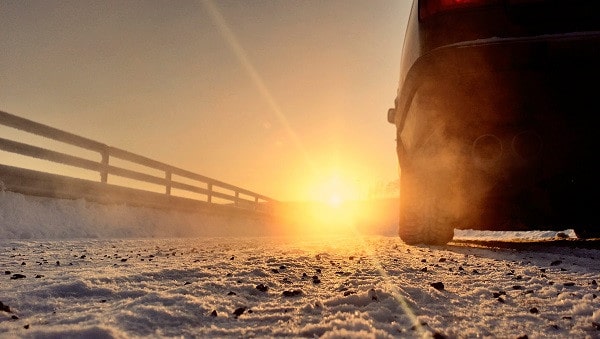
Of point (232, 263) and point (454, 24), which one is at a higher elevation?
point (454, 24)

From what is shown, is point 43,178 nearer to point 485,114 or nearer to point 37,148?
point 37,148

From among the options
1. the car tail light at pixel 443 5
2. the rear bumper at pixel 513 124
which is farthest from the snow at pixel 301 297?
the car tail light at pixel 443 5

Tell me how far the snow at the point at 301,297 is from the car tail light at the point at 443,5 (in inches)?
66.7

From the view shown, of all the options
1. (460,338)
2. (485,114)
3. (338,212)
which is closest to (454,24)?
(485,114)

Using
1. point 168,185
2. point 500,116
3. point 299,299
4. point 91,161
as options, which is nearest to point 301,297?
point 299,299

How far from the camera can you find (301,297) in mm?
1769

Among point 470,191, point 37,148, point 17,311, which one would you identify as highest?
point 37,148

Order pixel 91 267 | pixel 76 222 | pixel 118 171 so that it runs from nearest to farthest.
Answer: pixel 91 267, pixel 76 222, pixel 118 171

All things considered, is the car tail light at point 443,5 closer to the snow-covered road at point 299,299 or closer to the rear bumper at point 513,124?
the rear bumper at point 513,124

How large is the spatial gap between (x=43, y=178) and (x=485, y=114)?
5343 millimetres

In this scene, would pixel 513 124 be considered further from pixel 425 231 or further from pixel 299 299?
pixel 299 299

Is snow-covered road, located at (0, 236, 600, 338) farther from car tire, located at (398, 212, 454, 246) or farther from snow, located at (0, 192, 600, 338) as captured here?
car tire, located at (398, 212, 454, 246)

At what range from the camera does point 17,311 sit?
4.89 ft

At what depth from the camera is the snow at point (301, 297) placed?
1323 millimetres
